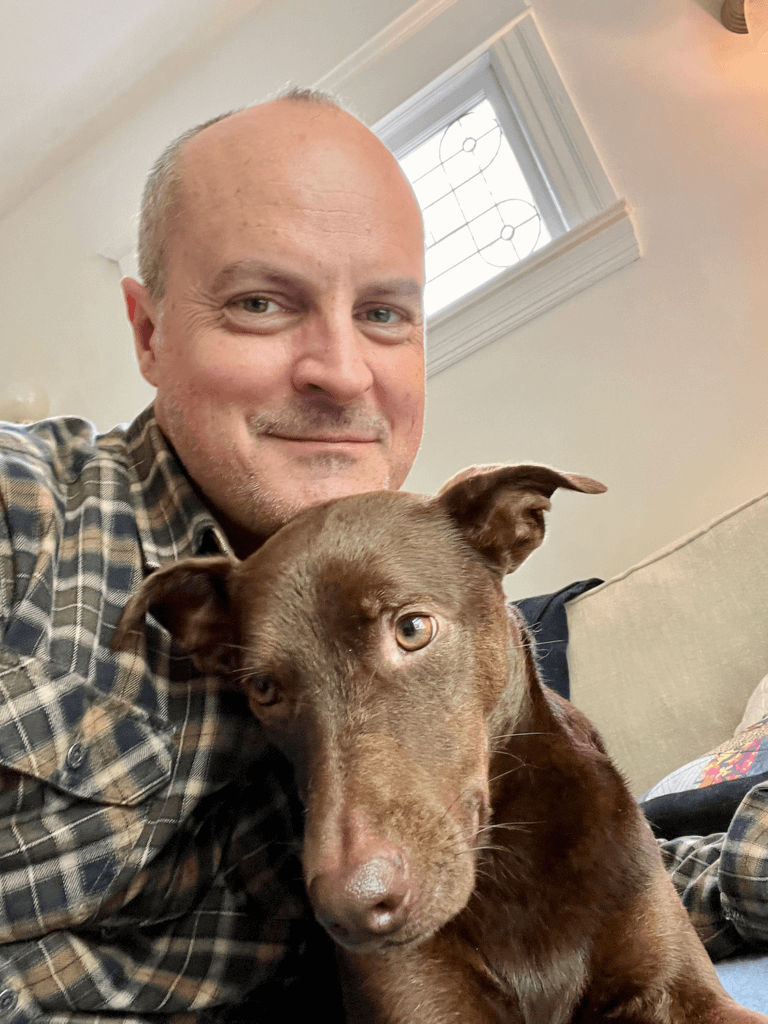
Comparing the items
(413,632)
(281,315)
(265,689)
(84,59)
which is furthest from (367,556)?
(84,59)

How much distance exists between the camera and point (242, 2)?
4.38 m

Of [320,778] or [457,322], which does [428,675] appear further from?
[457,322]

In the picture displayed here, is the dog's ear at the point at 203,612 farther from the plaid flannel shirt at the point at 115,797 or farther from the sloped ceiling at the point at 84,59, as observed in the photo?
the sloped ceiling at the point at 84,59

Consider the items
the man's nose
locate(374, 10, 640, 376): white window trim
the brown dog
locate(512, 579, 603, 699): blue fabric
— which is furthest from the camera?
locate(374, 10, 640, 376): white window trim

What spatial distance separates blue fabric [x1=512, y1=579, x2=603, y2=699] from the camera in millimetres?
2727

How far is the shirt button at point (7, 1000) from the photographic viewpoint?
3.77ft

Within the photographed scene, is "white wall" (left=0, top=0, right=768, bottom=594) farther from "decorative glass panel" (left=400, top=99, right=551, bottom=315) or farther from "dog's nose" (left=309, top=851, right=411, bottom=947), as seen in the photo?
"dog's nose" (left=309, top=851, right=411, bottom=947)

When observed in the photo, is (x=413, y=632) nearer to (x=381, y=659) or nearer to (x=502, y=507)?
(x=381, y=659)

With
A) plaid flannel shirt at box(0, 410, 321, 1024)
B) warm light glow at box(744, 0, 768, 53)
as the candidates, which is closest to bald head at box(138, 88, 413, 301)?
plaid flannel shirt at box(0, 410, 321, 1024)

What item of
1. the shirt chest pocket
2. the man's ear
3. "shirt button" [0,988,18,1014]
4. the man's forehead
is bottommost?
"shirt button" [0,988,18,1014]

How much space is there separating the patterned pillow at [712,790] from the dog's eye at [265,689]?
3.13 feet

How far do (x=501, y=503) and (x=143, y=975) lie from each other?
33.0 inches

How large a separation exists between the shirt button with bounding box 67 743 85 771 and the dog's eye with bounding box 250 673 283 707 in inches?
9.7

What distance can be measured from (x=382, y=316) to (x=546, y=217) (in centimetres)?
220
